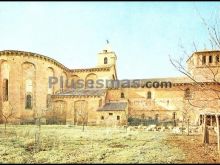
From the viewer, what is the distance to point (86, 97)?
37062 mm

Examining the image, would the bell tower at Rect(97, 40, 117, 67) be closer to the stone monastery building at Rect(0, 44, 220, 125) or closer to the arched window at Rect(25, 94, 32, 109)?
the stone monastery building at Rect(0, 44, 220, 125)

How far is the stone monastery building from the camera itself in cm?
3416

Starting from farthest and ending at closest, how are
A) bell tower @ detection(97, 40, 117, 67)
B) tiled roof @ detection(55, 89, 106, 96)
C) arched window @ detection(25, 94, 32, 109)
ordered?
bell tower @ detection(97, 40, 117, 67), tiled roof @ detection(55, 89, 106, 96), arched window @ detection(25, 94, 32, 109)

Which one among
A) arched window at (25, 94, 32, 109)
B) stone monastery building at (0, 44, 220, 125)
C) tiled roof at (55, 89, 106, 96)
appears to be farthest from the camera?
tiled roof at (55, 89, 106, 96)

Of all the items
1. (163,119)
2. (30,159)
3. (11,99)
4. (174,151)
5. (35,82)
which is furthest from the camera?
(163,119)

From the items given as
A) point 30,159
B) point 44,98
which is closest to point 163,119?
point 44,98

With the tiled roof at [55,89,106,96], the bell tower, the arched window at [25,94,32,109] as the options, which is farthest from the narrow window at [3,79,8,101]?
the bell tower

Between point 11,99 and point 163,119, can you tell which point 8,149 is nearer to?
point 11,99

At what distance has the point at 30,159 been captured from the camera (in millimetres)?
12297

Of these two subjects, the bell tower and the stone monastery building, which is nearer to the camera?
the stone monastery building

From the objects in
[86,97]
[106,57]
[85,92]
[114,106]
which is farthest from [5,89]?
[106,57]

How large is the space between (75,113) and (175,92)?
15125mm

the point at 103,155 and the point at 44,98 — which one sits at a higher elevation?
the point at 44,98

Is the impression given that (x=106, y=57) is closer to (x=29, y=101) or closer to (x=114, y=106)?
(x=114, y=106)
